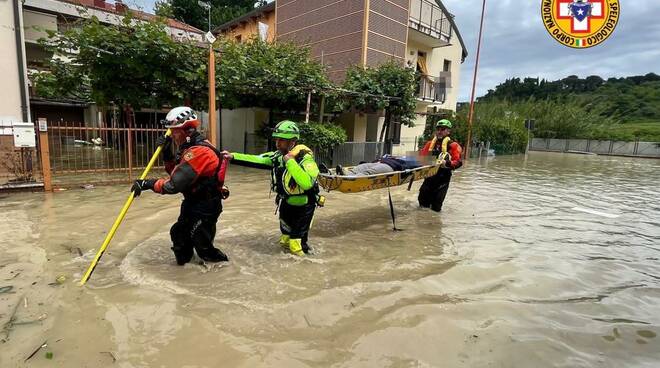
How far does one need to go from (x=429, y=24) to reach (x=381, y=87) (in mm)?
8309

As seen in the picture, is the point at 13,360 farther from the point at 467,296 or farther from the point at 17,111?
the point at 17,111

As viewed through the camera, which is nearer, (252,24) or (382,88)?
(382,88)

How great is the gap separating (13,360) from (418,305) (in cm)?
319

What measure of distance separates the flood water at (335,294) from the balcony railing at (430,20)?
54.4ft

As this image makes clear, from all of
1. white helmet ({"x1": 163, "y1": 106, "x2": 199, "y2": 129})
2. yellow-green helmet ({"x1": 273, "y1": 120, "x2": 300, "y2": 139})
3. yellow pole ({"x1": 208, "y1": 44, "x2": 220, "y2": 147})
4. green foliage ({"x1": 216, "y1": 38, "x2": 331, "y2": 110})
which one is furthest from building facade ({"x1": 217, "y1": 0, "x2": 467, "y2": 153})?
white helmet ({"x1": 163, "y1": 106, "x2": 199, "y2": 129})

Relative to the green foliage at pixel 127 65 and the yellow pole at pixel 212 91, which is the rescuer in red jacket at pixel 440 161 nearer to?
the yellow pole at pixel 212 91

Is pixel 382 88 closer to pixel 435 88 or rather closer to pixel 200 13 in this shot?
pixel 435 88

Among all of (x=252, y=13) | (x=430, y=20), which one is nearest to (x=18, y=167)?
(x=252, y=13)

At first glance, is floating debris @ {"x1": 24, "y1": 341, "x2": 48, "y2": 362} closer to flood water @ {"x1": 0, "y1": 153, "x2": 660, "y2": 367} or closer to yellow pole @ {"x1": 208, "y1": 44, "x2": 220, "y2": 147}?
flood water @ {"x1": 0, "y1": 153, "x2": 660, "y2": 367}

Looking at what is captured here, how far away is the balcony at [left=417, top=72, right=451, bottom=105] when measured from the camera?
71.0ft

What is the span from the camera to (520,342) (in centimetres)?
312

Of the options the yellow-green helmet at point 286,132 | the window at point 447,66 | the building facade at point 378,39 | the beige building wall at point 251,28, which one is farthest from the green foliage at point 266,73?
the window at point 447,66

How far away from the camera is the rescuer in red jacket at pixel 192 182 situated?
3.69 metres

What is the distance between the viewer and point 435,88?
22.7 meters
